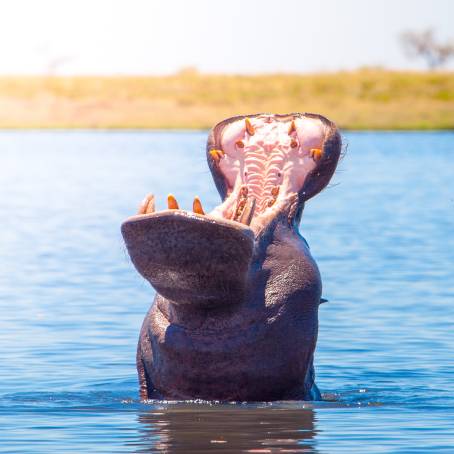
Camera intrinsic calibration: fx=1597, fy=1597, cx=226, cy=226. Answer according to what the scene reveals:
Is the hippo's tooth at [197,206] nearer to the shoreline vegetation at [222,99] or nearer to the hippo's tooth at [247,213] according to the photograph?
the hippo's tooth at [247,213]

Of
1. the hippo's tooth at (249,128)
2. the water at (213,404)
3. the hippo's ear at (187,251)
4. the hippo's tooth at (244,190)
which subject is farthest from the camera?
the hippo's tooth at (249,128)

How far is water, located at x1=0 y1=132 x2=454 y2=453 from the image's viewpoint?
26.6 ft

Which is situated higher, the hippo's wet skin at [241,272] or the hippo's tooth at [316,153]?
the hippo's tooth at [316,153]

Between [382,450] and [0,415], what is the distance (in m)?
2.28

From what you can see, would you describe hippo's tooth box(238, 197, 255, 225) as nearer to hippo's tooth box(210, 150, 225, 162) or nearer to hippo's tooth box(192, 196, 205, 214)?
hippo's tooth box(192, 196, 205, 214)

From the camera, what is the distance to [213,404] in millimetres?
8219

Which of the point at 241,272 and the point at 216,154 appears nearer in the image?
the point at 241,272

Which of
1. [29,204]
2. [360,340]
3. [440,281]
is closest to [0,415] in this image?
[360,340]

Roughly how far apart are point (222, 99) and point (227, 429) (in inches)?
2318

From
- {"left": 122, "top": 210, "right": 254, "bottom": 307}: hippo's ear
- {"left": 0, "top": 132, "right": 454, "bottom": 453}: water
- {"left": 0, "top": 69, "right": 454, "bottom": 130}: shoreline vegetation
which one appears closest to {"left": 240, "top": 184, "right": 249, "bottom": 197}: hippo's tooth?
{"left": 122, "top": 210, "right": 254, "bottom": 307}: hippo's ear

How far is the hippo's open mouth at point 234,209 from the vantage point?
7418mm

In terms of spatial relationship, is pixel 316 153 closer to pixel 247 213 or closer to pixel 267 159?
pixel 267 159

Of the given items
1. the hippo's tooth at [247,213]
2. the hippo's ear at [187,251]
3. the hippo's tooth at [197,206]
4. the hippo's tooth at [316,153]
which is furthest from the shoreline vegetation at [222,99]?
the hippo's tooth at [197,206]

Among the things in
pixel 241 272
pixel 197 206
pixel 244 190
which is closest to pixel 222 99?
pixel 244 190
